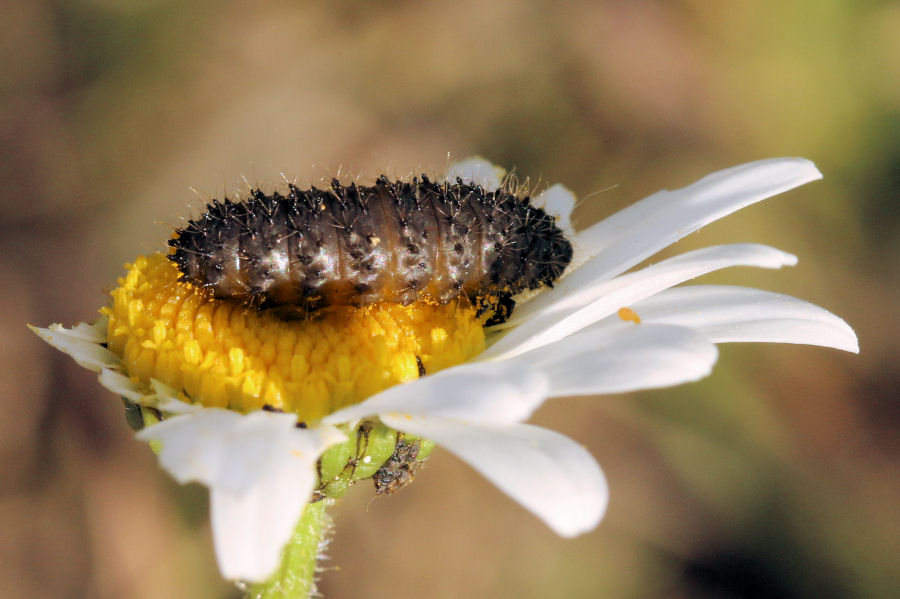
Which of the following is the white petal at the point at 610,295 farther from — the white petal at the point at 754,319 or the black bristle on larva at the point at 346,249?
the black bristle on larva at the point at 346,249

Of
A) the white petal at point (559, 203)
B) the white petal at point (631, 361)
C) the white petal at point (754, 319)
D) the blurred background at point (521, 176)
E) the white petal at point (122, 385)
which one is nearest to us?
the white petal at point (631, 361)

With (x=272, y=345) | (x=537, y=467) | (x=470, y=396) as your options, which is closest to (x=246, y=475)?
(x=470, y=396)

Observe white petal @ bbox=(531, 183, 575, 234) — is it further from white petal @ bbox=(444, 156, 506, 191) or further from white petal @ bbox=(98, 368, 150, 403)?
white petal @ bbox=(98, 368, 150, 403)

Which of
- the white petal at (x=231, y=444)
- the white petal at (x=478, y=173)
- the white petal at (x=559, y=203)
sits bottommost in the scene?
the white petal at (x=231, y=444)

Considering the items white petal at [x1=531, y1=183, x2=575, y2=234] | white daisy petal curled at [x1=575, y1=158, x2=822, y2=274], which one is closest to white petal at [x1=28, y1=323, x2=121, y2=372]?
white daisy petal curled at [x1=575, y1=158, x2=822, y2=274]

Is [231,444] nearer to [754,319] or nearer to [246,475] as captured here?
[246,475]

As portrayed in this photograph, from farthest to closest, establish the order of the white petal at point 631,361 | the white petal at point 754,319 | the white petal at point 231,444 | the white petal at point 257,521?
the white petal at point 754,319 < the white petal at point 631,361 < the white petal at point 231,444 < the white petal at point 257,521

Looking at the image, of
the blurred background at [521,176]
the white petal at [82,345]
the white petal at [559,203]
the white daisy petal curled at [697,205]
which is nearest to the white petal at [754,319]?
the white daisy petal curled at [697,205]
